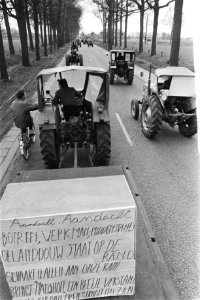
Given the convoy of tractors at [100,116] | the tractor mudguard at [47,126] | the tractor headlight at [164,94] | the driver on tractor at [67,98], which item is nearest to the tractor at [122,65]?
the convoy of tractors at [100,116]

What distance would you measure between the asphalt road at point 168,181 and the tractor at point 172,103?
375 millimetres

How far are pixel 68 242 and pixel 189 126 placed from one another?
640 cm

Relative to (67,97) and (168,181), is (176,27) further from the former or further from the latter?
(168,181)

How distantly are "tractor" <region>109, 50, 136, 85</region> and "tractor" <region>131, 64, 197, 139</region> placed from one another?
8454 mm

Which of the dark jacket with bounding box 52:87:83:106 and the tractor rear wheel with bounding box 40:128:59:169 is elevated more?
the dark jacket with bounding box 52:87:83:106

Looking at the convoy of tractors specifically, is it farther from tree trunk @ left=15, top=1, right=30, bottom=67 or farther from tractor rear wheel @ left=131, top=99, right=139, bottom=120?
tree trunk @ left=15, top=1, right=30, bottom=67

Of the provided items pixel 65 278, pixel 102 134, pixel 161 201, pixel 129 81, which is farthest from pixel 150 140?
pixel 129 81

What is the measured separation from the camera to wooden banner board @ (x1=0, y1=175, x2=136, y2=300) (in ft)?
7.46

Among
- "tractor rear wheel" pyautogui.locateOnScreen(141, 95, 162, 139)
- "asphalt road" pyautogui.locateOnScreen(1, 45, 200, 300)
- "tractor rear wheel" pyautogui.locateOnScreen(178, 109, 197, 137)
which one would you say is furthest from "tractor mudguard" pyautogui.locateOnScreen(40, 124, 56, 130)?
"tractor rear wheel" pyautogui.locateOnScreen(178, 109, 197, 137)

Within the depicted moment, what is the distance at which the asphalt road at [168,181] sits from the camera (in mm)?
3723

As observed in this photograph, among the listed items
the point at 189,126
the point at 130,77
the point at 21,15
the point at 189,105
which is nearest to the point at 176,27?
the point at 130,77

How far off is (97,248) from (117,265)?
267mm

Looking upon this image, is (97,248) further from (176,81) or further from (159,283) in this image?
(176,81)

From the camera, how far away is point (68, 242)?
92.4 inches
